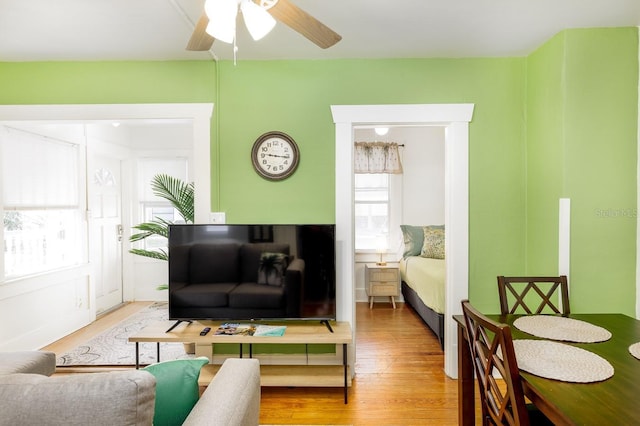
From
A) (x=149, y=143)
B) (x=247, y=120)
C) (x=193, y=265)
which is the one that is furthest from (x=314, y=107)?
(x=149, y=143)

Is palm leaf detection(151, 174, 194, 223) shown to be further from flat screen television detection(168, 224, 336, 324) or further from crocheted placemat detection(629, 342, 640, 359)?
crocheted placemat detection(629, 342, 640, 359)

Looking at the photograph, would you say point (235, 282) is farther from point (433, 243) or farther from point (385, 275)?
point (433, 243)

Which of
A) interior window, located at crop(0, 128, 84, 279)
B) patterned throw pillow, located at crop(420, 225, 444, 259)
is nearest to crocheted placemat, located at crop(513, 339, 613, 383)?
patterned throw pillow, located at crop(420, 225, 444, 259)

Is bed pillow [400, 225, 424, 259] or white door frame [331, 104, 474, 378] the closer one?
white door frame [331, 104, 474, 378]

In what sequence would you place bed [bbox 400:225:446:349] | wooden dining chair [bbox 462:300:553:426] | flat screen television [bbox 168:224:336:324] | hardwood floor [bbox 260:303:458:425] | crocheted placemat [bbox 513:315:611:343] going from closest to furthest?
wooden dining chair [bbox 462:300:553:426] → crocheted placemat [bbox 513:315:611:343] → hardwood floor [bbox 260:303:458:425] → flat screen television [bbox 168:224:336:324] → bed [bbox 400:225:446:349]

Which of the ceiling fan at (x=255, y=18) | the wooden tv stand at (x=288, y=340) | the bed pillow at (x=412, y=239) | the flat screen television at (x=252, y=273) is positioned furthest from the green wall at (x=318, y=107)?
the bed pillow at (x=412, y=239)

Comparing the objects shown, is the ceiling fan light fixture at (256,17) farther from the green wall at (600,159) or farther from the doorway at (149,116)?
the green wall at (600,159)

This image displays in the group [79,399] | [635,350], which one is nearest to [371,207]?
[635,350]

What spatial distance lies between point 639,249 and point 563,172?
0.73m

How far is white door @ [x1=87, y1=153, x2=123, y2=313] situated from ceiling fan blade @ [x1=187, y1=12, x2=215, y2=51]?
130 inches

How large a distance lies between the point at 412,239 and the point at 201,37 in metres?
3.98

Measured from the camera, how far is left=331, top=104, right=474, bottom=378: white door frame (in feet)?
9.27

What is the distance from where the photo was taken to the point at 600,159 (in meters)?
2.42

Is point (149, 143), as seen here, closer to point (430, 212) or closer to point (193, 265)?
point (193, 265)
